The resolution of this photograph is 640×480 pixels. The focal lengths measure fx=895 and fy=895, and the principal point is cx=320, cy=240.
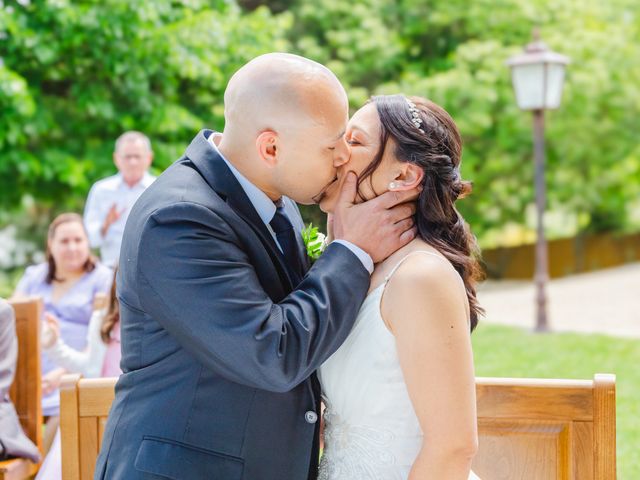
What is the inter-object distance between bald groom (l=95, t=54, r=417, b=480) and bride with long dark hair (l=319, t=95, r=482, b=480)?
0.37 ft

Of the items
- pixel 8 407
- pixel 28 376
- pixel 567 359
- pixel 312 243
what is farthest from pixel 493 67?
pixel 312 243

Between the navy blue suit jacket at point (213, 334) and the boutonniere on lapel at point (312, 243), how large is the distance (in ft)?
0.98

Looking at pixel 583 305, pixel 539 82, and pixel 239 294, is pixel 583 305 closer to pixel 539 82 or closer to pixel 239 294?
pixel 539 82

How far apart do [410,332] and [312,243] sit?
17.0 inches

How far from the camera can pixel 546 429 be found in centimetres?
255

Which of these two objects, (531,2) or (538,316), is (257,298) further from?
(531,2)

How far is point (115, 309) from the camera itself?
477cm

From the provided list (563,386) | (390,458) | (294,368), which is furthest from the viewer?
(563,386)

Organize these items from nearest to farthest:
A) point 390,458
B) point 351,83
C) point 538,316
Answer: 1. point 390,458
2. point 538,316
3. point 351,83

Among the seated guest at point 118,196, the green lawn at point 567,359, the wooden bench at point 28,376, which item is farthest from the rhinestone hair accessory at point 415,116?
the seated guest at point 118,196

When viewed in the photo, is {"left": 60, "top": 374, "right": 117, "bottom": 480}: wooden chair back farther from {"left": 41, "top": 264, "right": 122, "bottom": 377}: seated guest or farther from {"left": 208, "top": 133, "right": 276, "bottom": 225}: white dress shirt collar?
{"left": 41, "top": 264, "right": 122, "bottom": 377}: seated guest

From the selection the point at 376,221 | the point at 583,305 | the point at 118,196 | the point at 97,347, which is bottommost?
the point at 583,305

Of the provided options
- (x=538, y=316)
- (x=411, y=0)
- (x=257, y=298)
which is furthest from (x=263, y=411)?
(x=411, y=0)

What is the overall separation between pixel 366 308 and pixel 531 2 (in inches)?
629
